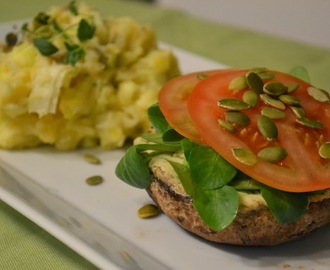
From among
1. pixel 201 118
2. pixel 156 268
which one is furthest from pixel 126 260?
pixel 201 118

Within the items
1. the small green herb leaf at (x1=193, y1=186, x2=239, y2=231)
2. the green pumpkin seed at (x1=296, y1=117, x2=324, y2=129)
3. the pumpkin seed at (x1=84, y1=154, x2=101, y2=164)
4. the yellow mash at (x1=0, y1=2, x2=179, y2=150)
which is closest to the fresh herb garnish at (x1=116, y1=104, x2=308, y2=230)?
the small green herb leaf at (x1=193, y1=186, x2=239, y2=231)

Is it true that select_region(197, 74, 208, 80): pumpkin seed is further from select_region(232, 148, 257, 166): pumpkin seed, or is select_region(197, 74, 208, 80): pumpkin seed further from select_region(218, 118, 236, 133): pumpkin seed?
select_region(232, 148, 257, 166): pumpkin seed

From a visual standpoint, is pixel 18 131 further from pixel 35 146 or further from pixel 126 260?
pixel 126 260

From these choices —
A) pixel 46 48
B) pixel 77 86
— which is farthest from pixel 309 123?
pixel 46 48

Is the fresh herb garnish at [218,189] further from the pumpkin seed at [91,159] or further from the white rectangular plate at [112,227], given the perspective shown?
the pumpkin seed at [91,159]

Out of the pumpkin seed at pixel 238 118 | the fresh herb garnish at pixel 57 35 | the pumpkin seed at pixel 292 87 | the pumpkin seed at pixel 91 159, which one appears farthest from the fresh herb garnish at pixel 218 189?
the fresh herb garnish at pixel 57 35
